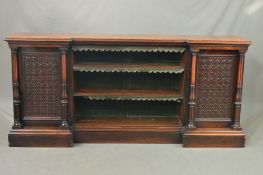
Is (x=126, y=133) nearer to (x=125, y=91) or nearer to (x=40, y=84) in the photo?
(x=125, y=91)

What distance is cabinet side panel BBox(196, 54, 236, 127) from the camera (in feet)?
12.0

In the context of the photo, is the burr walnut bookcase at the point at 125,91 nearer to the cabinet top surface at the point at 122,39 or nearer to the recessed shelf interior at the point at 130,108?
the cabinet top surface at the point at 122,39

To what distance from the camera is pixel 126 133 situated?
148 inches

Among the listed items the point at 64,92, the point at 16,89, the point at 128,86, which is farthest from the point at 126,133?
the point at 16,89

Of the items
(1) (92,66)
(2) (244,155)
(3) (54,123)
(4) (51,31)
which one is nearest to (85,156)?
(3) (54,123)

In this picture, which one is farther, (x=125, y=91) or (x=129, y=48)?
(x=125, y=91)

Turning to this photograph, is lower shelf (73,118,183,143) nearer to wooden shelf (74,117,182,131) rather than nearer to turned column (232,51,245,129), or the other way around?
wooden shelf (74,117,182,131)

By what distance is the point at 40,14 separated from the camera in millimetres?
4441

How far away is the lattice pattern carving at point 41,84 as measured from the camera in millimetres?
3607

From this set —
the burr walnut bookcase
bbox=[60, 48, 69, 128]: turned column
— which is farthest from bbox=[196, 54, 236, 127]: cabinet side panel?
bbox=[60, 48, 69, 128]: turned column

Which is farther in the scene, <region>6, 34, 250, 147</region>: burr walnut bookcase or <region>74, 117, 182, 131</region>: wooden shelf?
<region>74, 117, 182, 131</region>: wooden shelf

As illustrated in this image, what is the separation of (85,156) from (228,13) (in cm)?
210

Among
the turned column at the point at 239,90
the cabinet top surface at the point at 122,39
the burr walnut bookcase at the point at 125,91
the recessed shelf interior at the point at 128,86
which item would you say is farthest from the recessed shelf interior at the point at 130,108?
the cabinet top surface at the point at 122,39

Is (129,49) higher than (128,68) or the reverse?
higher
